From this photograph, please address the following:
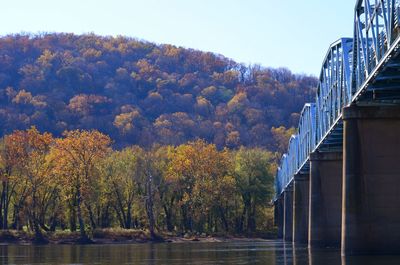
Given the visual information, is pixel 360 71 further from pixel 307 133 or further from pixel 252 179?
pixel 252 179

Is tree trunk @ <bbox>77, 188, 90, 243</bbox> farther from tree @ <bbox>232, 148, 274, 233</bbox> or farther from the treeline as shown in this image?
tree @ <bbox>232, 148, 274, 233</bbox>

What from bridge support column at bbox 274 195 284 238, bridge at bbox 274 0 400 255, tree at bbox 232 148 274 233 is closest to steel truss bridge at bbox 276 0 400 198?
bridge at bbox 274 0 400 255

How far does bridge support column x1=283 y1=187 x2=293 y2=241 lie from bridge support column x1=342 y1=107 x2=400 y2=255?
7636 centimetres

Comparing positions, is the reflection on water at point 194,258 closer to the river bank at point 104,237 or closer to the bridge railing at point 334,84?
the bridge railing at point 334,84

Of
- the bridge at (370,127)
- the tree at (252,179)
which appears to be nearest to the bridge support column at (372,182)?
the bridge at (370,127)

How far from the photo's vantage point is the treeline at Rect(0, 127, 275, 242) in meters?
114

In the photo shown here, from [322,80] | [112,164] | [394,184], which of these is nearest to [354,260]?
[394,184]

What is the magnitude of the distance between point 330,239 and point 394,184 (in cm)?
3054

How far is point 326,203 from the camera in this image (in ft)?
294

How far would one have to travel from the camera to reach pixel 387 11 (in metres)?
46.8

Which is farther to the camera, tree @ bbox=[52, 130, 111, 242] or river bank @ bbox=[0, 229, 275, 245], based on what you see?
tree @ bbox=[52, 130, 111, 242]

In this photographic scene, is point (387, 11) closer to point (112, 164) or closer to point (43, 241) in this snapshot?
point (43, 241)

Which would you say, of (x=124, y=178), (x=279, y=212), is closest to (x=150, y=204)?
(x=124, y=178)

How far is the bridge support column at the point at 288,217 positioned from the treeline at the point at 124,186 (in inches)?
131
